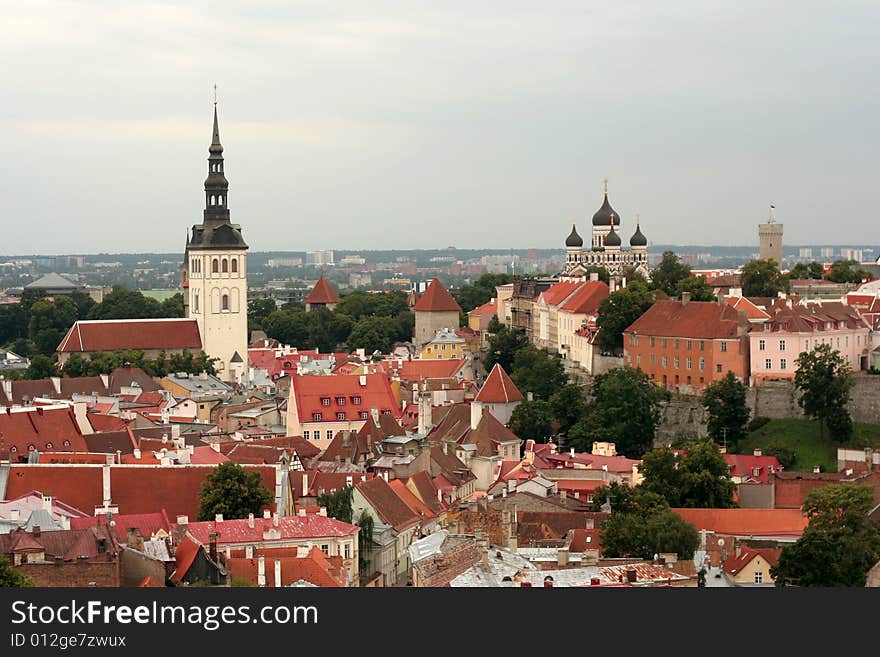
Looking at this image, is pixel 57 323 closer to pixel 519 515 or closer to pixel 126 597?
pixel 519 515

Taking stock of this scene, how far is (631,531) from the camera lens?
158ft

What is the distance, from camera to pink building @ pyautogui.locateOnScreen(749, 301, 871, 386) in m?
77.4

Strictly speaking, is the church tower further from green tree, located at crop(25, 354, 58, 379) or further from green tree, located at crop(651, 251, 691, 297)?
green tree, located at crop(651, 251, 691, 297)

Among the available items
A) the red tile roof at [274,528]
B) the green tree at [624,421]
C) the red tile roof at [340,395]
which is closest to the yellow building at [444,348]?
the red tile roof at [340,395]

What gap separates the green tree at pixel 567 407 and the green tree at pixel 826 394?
11.8 meters

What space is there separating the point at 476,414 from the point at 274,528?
103 ft

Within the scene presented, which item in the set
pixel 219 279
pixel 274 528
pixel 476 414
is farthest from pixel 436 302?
pixel 274 528

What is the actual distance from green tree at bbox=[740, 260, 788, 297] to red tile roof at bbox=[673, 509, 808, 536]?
1467 inches

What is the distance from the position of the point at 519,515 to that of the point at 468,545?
9.42 m

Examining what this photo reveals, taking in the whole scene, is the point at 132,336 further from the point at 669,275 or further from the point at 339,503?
the point at 339,503

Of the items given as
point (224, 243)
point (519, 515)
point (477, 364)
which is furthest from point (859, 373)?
point (224, 243)

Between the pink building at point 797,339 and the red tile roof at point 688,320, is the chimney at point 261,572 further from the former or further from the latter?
the red tile roof at point 688,320

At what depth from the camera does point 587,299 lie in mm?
96625

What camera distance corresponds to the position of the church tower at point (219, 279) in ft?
376
